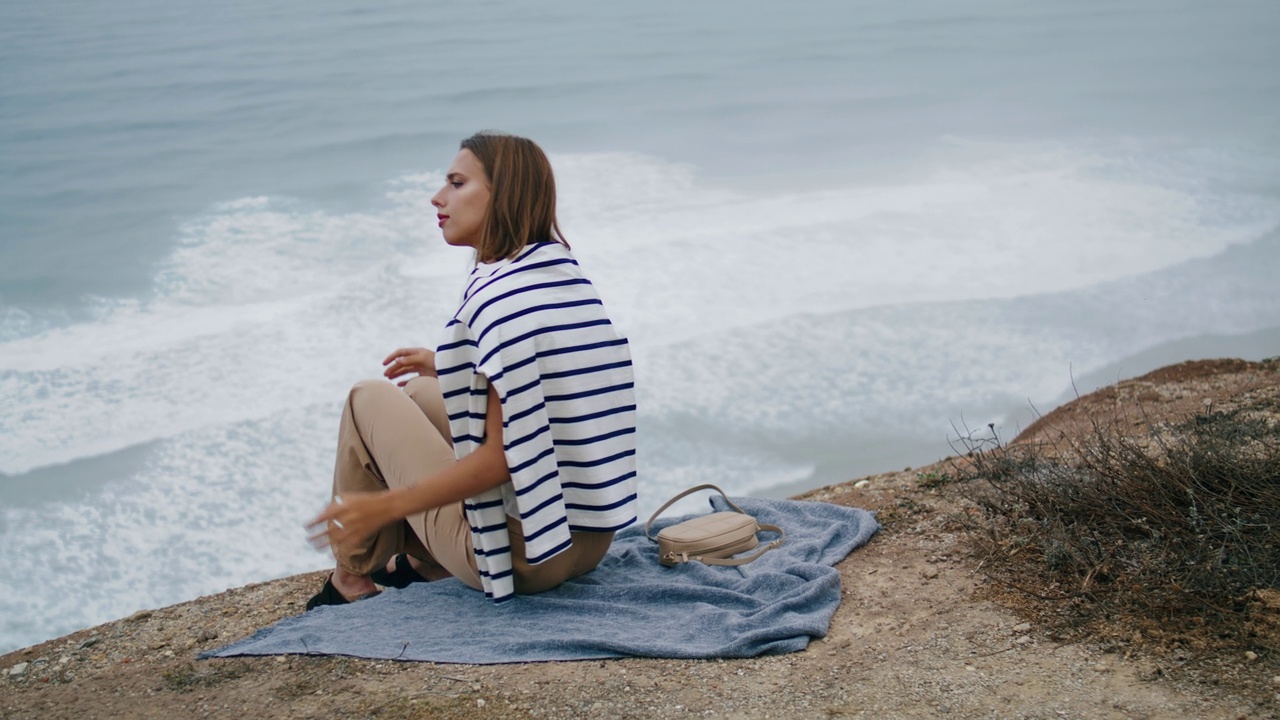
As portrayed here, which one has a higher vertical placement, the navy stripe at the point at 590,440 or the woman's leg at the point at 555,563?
the navy stripe at the point at 590,440

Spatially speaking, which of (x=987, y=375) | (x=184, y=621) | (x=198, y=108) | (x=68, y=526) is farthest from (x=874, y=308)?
(x=198, y=108)

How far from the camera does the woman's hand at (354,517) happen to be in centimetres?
244

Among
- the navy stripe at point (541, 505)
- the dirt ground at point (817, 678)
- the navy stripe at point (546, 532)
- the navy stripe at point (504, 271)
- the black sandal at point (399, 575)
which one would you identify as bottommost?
the dirt ground at point (817, 678)

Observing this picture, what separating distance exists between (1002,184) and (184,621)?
10.7 meters

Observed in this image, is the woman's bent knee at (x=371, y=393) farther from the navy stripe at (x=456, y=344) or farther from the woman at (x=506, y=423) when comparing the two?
the navy stripe at (x=456, y=344)

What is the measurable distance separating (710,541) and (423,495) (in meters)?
1.00

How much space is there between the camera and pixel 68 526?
255 inches

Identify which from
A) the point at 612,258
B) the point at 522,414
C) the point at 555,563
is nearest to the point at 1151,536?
the point at 555,563

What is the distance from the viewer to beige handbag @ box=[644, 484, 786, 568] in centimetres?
321

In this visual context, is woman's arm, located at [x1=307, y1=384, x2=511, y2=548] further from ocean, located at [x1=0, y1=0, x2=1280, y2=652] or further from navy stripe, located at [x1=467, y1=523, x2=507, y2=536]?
ocean, located at [x1=0, y1=0, x2=1280, y2=652]

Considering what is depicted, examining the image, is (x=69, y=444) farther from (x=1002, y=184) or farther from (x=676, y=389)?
(x=1002, y=184)

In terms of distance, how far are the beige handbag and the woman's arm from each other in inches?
30.5

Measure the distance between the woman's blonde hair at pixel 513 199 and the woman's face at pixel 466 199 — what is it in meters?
0.02

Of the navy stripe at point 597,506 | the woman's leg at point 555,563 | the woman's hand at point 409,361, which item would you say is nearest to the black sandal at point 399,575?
the woman's leg at point 555,563
